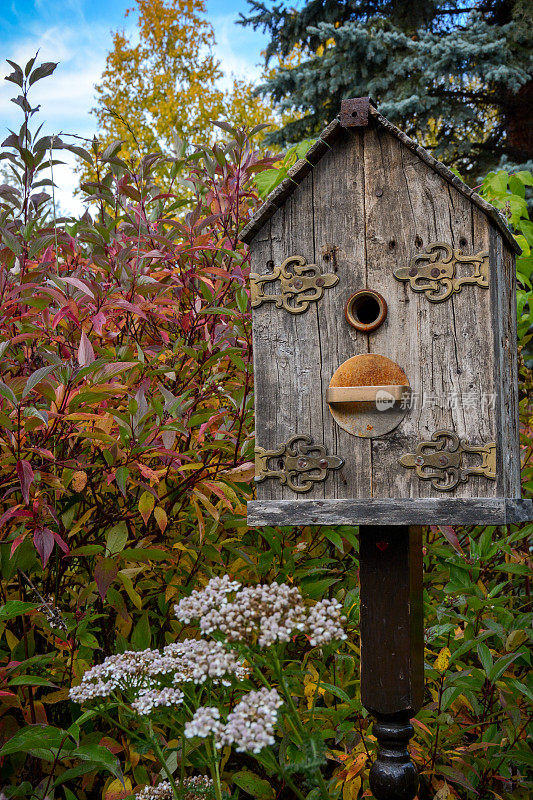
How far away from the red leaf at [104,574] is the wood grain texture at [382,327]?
434mm

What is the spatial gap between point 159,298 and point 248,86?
1428cm

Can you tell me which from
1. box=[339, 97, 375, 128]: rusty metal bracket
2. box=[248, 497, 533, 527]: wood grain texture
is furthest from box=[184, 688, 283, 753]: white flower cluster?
box=[339, 97, 375, 128]: rusty metal bracket

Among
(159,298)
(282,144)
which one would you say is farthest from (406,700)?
(282,144)

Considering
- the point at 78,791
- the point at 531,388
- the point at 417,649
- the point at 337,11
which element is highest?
the point at 337,11

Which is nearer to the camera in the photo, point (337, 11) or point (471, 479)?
point (471, 479)

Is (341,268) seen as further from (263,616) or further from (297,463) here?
(263,616)

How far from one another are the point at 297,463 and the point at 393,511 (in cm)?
27

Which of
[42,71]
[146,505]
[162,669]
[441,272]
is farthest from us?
[42,71]

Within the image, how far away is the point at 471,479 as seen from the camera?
1.79m

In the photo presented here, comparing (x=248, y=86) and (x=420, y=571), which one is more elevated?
(x=248, y=86)

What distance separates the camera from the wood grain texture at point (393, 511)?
68.9 inches

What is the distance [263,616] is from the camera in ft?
4.75

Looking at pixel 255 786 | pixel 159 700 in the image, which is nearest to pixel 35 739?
pixel 159 700

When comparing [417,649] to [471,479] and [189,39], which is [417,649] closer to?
[471,479]
